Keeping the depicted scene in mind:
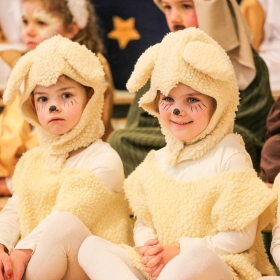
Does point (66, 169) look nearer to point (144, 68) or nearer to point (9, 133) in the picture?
point (144, 68)

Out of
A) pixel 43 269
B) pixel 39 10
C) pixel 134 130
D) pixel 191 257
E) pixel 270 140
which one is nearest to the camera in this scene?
pixel 191 257

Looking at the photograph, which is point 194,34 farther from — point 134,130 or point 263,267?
point 134,130

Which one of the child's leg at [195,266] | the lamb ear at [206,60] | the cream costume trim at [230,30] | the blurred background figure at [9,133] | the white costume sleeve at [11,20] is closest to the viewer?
the child's leg at [195,266]

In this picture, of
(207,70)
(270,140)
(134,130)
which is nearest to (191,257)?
(207,70)

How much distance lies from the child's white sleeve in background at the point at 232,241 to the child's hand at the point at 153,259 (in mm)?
60

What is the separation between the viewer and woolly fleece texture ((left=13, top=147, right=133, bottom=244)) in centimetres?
125

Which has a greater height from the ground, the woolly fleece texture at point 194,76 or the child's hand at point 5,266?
the woolly fleece texture at point 194,76

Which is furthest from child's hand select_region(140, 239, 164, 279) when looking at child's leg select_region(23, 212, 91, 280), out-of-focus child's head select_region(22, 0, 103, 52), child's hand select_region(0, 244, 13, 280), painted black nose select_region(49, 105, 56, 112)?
out-of-focus child's head select_region(22, 0, 103, 52)

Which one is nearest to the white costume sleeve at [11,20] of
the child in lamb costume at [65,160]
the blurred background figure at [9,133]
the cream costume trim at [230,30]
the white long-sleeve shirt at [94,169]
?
the blurred background figure at [9,133]

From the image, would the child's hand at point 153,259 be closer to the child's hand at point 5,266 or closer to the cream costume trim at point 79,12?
the child's hand at point 5,266

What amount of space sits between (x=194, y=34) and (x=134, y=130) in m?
0.72

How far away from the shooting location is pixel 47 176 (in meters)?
1.33

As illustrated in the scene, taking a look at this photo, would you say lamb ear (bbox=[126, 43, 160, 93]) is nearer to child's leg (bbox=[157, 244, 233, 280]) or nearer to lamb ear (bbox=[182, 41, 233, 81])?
lamb ear (bbox=[182, 41, 233, 81])

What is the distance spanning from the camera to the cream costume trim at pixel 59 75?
1.28 meters
